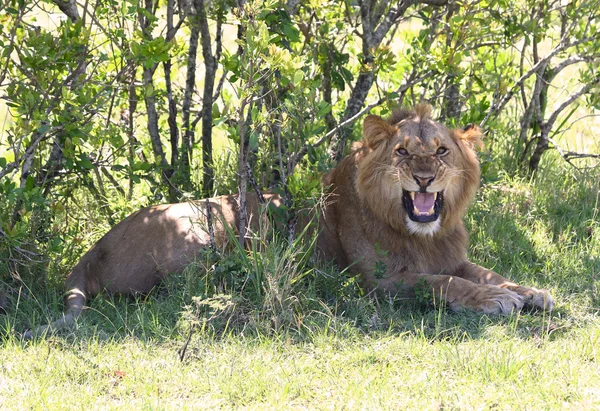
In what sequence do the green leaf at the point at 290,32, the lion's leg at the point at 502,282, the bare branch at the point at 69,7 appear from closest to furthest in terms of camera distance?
the lion's leg at the point at 502,282, the green leaf at the point at 290,32, the bare branch at the point at 69,7

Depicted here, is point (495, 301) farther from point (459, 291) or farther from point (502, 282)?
point (502, 282)

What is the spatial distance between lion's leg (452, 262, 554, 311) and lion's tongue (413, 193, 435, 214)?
54 centimetres

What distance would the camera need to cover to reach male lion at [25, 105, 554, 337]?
455 cm

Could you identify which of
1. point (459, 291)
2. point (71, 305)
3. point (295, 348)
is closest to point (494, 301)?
point (459, 291)

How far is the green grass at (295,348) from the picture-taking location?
355 centimetres

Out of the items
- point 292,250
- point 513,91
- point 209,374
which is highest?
point 513,91

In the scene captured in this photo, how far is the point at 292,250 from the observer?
4.60 m

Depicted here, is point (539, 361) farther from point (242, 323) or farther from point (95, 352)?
point (95, 352)

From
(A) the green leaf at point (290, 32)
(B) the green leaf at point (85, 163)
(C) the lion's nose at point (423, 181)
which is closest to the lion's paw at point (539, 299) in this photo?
(C) the lion's nose at point (423, 181)

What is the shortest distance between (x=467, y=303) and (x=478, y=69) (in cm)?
211

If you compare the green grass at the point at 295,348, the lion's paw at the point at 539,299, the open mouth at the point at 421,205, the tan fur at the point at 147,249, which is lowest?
the green grass at the point at 295,348

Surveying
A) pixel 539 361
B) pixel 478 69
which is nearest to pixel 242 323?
pixel 539 361

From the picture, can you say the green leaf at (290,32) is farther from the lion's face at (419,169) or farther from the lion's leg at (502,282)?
the lion's leg at (502,282)

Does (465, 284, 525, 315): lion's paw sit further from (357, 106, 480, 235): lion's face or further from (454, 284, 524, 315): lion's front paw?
(357, 106, 480, 235): lion's face
